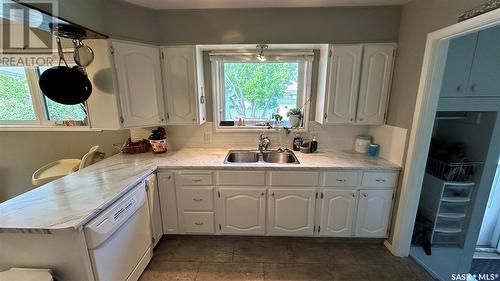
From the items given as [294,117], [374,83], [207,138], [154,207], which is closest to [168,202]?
[154,207]

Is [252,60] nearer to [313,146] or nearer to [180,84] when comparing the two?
[180,84]

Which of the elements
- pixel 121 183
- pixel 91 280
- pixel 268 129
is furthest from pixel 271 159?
pixel 91 280

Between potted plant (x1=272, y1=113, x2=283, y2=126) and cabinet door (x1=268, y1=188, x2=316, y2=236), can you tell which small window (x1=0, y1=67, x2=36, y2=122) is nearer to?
potted plant (x1=272, y1=113, x2=283, y2=126)

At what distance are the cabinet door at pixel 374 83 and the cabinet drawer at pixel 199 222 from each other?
1901 mm

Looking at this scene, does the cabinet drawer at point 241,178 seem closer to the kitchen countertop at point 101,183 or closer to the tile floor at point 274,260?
the kitchen countertop at point 101,183

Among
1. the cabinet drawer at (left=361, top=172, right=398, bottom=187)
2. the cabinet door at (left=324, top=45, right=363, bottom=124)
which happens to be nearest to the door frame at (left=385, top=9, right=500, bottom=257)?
the cabinet drawer at (left=361, top=172, right=398, bottom=187)

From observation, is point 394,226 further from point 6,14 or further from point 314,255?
point 6,14

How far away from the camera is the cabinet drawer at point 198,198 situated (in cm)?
206

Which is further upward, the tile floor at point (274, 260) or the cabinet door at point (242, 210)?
the cabinet door at point (242, 210)

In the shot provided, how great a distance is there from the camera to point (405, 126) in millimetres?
1891

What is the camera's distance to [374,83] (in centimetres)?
209

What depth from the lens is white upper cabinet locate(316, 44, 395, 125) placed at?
2.03 metres

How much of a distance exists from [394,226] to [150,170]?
2.44 metres

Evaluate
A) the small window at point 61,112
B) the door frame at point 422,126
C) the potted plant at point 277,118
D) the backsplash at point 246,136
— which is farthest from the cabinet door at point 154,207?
the door frame at point 422,126
